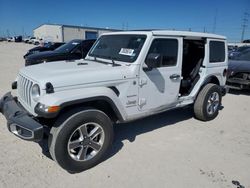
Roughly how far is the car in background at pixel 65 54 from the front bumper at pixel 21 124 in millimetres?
5008

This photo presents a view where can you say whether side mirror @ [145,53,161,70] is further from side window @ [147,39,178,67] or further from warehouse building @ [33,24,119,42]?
warehouse building @ [33,24,119,42]

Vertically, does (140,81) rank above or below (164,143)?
above

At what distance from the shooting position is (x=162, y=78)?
408 centimetres

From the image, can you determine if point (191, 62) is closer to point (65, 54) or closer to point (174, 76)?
point (174, 76)

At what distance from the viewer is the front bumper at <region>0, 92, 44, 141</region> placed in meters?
2.79

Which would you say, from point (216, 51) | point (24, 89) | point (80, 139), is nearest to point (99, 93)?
point (80, 139)

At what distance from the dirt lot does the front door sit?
724 millimetres

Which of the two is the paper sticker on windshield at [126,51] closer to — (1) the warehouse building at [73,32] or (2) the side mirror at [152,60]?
(2) the side mirror at [152,60]

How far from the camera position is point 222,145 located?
4.19m

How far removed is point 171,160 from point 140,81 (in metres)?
1.37

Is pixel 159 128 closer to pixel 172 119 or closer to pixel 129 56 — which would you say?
pixel 172 119

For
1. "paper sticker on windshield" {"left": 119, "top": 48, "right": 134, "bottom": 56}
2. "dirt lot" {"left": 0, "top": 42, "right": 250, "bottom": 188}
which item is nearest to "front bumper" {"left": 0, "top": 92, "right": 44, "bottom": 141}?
"dirt lot" {"left": 0, "top": 42, "right": 250, "bottom": 188}

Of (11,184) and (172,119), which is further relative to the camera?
(172,119)

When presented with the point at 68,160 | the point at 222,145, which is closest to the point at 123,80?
the point at 68,160
